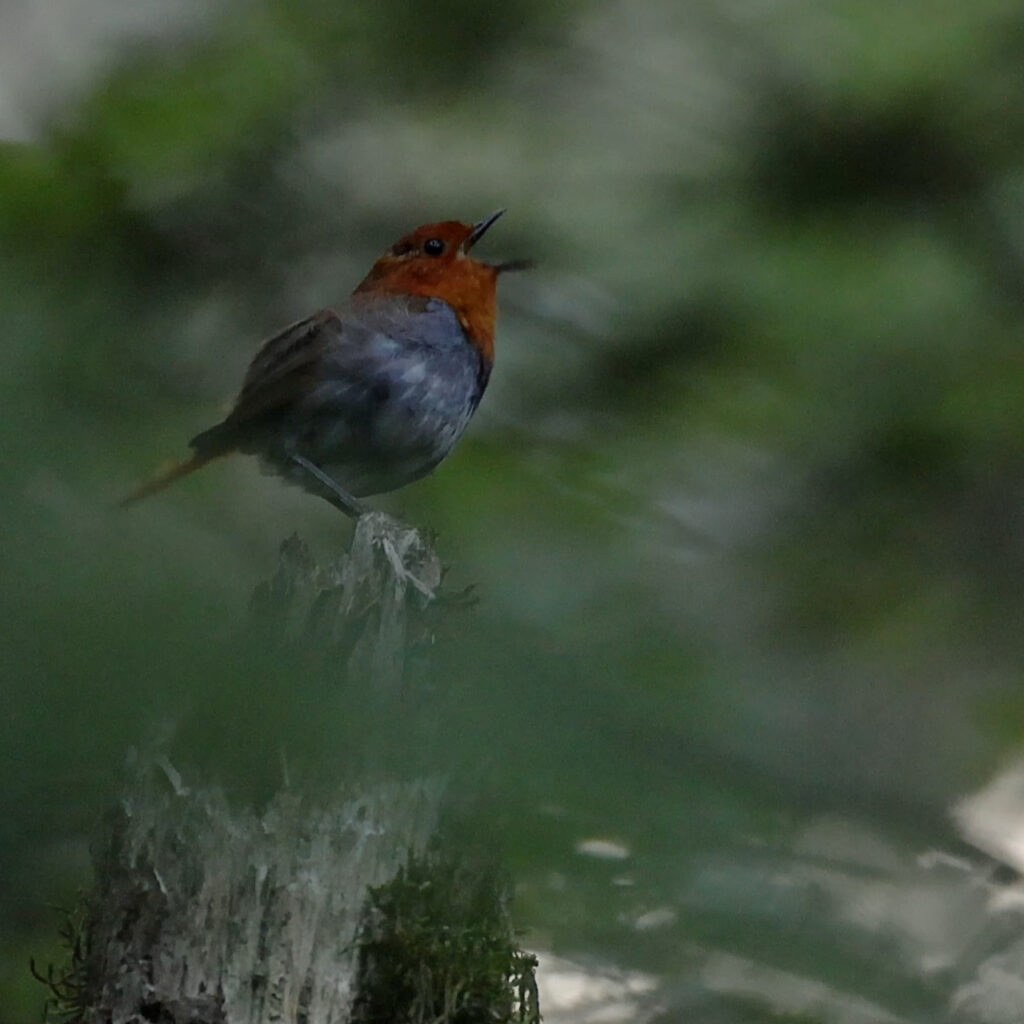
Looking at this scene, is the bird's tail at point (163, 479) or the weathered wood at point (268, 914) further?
the weathered wood at point (268, 914)

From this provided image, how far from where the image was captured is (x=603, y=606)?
44.0 inches

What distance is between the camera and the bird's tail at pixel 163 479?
0.66 metres

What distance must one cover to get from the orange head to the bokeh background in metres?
0.22

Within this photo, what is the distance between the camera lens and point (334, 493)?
3.20m

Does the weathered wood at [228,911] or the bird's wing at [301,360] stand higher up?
the bird's wing at [301,360]

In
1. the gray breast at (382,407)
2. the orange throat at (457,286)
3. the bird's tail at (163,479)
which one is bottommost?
the bird's tail at (163,479)

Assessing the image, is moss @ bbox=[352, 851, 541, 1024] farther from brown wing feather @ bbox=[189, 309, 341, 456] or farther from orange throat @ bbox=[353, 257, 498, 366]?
orange throat @ bbox=[353, 257, 498, 366]

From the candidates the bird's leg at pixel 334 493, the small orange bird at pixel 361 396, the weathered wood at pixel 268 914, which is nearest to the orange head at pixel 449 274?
the small orange bird at pixel 361 396

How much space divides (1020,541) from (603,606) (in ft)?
11.8

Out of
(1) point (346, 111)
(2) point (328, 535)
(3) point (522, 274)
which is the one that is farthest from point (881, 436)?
(2) point (328, 535)

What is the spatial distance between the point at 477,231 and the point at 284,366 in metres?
0.80

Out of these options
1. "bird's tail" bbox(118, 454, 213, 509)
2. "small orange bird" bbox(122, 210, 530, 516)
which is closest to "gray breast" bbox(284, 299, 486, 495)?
"small orange bird" bbox(122, 210, 530, 516)

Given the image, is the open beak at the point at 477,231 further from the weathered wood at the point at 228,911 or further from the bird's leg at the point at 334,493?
the weathered wood at the point at 228,911

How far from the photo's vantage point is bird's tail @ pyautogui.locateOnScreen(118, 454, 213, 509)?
2.18 ft
